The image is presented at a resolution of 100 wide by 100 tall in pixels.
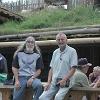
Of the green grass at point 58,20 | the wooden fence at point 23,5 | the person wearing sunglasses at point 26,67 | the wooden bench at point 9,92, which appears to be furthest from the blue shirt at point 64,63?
the wooden fence at point 23,5

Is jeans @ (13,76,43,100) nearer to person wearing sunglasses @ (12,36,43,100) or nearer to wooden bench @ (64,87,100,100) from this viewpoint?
person wearing sunglasses @ (12,36,43,100)

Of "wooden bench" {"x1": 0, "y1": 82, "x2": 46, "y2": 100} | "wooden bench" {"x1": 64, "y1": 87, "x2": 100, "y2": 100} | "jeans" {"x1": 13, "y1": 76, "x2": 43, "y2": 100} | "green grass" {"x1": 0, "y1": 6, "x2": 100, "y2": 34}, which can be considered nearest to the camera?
"wooden bench" {"x1": 64, "y1": 87, "x2": 100, "y2": 100}

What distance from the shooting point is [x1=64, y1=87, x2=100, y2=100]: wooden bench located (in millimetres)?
6680

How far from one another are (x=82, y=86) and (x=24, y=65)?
1091 mm

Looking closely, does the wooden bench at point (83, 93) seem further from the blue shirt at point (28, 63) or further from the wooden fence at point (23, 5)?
the wooden fence at point (23, 5)

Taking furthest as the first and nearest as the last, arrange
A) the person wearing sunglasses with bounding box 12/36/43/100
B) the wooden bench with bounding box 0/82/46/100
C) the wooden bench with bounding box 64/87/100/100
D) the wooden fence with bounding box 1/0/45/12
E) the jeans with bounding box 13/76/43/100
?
the wooden fence with bounding box 1/0/45/12
the wooden bench with bounding box 0/82/46/100
the person wearing sunglasses with bounding box 12/36/43/100
the jeans with bounding box 13/76/43/100
the wooden bench with bounding box 64/87/100/100

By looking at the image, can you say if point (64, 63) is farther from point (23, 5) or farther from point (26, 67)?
point (23, 5)

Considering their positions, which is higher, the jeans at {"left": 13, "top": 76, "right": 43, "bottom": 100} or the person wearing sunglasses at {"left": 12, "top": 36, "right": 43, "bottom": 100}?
the person wearing sunglasses at {"left": 12, "top": 36, "right": 43, "bottom": 100}

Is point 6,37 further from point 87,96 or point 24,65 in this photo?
point 87,96

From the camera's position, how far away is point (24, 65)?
741 cm

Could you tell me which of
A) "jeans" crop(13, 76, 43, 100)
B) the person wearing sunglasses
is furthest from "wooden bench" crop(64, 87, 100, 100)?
the person wearing sunglasses

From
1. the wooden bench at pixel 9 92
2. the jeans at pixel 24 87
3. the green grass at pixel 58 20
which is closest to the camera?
the jeans at pixel 24 87

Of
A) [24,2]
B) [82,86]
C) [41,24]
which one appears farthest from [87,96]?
[24,2]

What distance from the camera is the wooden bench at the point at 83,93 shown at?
6.68 metres
